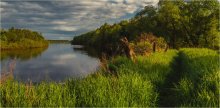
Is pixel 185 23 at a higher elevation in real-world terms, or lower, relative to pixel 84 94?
higher

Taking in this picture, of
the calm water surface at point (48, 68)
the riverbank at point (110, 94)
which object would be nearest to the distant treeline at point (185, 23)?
the calm water surface at point (48, 68)

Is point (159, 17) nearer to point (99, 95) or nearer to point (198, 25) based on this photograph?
point (198, 25)

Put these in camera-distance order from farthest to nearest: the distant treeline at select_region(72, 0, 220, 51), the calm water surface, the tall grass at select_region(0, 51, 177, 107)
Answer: the distant treeline at select_region(72, 0, 220, 51) < the calm water surface < the tall grass at select_region(0, 51, 177, 107)

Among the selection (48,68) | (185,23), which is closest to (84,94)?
(48,68)

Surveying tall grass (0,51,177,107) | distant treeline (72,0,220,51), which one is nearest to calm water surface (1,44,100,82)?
tall grass (0,51,177,107)

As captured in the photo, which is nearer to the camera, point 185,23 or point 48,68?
point 48,68

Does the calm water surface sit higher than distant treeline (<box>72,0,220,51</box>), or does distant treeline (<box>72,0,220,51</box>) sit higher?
distant treeline (<box>72,0,220,51</box>)

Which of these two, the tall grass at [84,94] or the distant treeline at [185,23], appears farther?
the distant treeline at [185,23]

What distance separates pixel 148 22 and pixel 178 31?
14.8 feet

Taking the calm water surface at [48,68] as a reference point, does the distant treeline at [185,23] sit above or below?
above

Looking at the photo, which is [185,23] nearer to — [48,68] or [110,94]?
[48,68]

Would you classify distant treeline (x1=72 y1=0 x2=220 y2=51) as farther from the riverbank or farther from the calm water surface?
the riverbank

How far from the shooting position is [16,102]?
9898 millimetres

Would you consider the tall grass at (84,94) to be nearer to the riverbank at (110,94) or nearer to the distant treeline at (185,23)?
the riverbank at (110,94)
